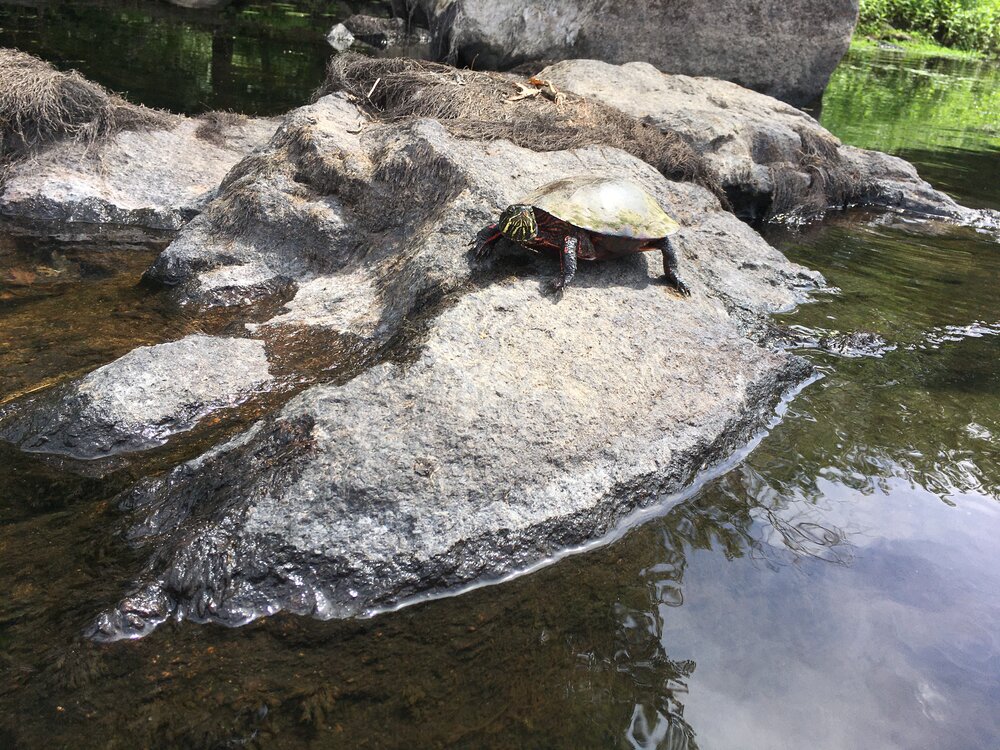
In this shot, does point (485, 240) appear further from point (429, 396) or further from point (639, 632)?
point (639, 632)

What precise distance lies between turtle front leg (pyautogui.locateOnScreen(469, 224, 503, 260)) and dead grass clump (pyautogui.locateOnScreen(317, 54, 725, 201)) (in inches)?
71.2

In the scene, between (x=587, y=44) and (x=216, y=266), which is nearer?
(x=216, y=266)

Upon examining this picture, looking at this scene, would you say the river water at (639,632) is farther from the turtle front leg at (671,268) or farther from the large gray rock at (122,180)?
the large gray rock at (122,180)

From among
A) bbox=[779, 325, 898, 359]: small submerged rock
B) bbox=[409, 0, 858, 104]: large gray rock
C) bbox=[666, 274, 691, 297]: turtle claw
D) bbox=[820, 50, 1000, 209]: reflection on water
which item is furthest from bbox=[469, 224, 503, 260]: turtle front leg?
bbox=[820, 50, 1000, 209]: reflection on water

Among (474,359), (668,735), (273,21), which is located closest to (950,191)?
(474,359)

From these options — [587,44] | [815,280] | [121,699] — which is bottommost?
[121,699]

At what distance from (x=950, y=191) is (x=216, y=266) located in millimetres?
10331

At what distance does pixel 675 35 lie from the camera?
39.5 ft

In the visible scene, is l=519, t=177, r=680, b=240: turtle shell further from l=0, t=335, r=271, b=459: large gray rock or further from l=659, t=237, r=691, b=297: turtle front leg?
l=0, t=335, r=271, b=459: large gray rock

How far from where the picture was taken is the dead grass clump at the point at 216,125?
841 centimetres

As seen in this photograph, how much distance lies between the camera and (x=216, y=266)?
17.9 ft

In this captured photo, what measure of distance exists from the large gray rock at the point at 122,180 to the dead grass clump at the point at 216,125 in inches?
4.6

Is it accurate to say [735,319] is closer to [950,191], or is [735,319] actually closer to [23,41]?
[950,191]

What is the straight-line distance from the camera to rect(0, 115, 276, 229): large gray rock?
7.11 meters
